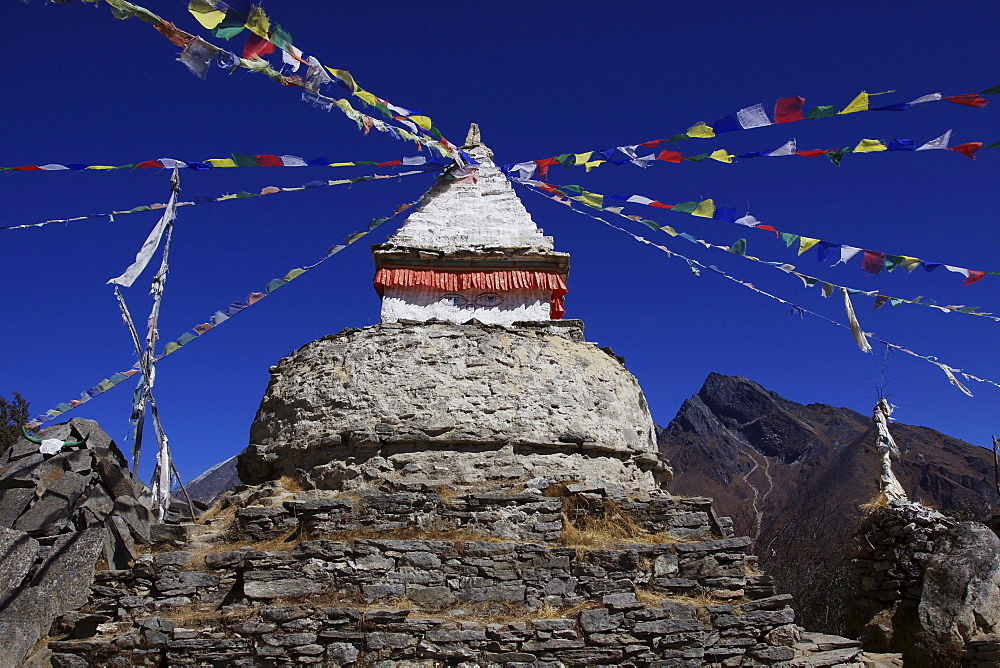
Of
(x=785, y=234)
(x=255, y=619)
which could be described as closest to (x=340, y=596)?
(x=255, y=619)

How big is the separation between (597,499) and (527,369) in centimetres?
180

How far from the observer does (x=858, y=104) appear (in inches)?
272

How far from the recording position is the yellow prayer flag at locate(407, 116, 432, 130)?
991 cm

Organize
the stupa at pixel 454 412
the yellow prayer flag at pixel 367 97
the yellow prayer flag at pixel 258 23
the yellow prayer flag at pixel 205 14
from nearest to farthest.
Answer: the yellow prayer flag at pixel 205 14
the yellow prayer flag at pixel 258 23
the stupa at pixel 454 412
the yellow prayer flag at pixel 367 97

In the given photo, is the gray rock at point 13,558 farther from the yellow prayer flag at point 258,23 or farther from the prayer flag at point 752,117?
the prayer flag at point 752,117

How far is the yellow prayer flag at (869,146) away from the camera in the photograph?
7.36 metres

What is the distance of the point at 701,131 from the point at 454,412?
4.38m

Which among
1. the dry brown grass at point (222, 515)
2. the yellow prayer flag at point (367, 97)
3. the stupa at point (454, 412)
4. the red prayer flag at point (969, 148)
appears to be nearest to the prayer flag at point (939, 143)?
the red prayer flag at point (969, 148)

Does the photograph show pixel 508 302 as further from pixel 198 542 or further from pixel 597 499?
pixel 198 542

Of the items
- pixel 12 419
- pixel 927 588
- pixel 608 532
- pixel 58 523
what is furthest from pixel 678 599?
pixel 12 419

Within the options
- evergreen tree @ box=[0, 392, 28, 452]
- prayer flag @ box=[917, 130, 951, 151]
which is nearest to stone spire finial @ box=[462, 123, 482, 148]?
prayer flag @ box=[917, 130, 951, 151]

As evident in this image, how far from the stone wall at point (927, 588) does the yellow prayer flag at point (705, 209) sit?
4768 mm

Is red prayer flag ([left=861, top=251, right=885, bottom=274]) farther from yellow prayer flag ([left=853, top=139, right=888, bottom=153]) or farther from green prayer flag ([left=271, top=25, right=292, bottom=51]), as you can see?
green prayer flag ([left=271, top=25, right=292, bottom=51])

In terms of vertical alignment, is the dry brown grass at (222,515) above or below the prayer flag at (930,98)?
below
